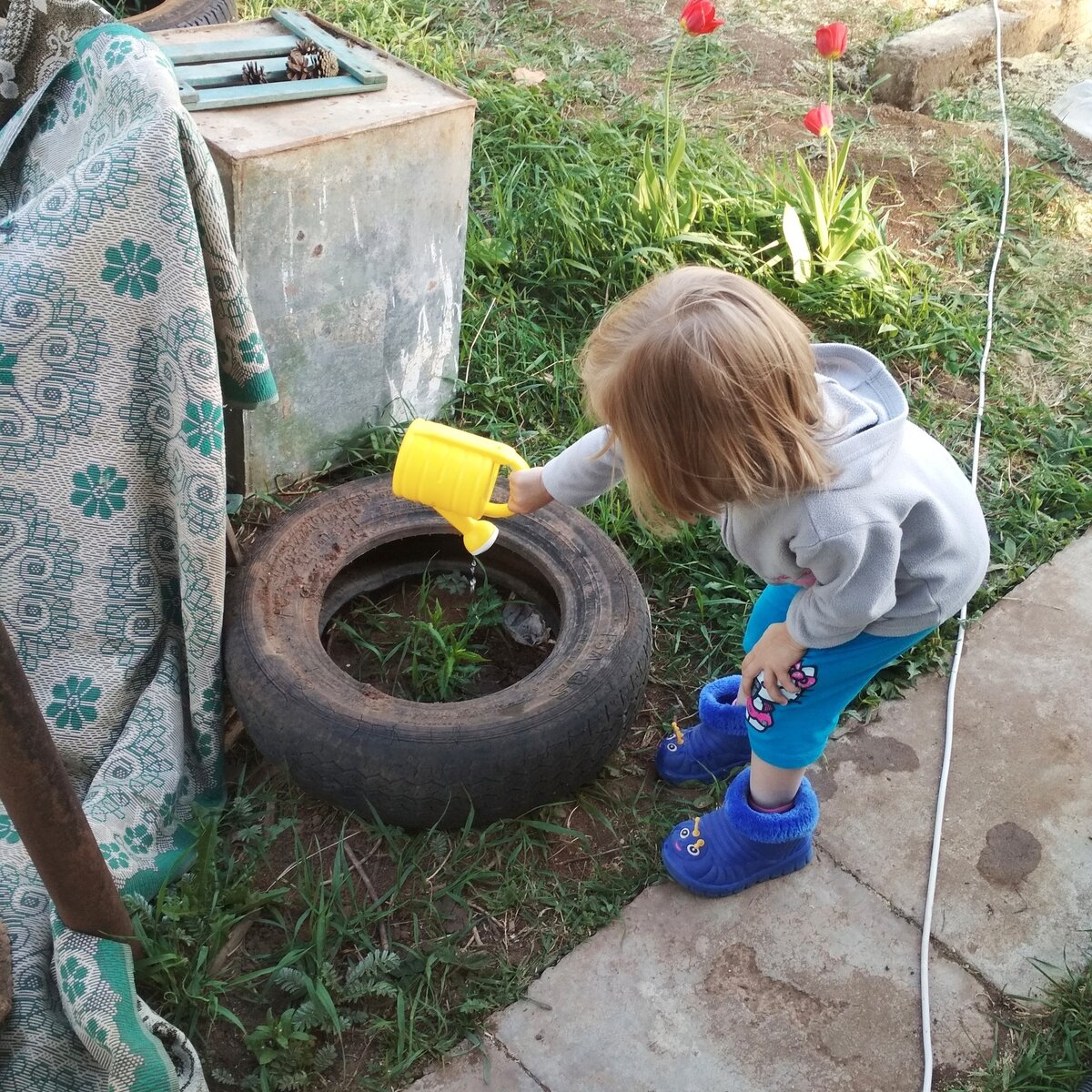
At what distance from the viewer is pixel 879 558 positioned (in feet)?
5.30

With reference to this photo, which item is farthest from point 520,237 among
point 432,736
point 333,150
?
point 432,736

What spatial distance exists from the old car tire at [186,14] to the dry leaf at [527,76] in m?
1.16

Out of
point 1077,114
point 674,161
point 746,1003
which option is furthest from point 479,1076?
point 1077,114

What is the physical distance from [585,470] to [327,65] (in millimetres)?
1302

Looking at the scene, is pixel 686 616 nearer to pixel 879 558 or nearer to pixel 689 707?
pixel 689 707

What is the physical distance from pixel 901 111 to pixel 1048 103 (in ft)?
2.21

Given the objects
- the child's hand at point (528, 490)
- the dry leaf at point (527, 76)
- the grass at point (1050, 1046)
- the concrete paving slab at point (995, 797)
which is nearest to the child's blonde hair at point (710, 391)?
the child's hand at point (528, 490)

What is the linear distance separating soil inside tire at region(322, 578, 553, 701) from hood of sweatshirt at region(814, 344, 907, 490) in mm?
1010

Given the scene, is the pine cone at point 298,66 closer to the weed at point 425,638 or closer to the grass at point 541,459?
the grass at point 541,459

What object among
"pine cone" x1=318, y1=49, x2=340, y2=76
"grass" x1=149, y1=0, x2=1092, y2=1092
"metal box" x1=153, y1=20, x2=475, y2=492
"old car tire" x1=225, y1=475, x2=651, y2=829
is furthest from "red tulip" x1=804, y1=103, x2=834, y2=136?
"old car tire" x1=225, y1=475, x2=651, y2=829

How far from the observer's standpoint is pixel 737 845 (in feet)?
6.57

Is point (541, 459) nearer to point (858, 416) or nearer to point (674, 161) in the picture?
point (674, 161)

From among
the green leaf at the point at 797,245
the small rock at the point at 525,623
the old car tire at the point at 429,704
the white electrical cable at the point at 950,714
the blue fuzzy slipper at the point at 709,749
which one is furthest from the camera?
the green leaf at the point at 797,245

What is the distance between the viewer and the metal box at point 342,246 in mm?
2281
